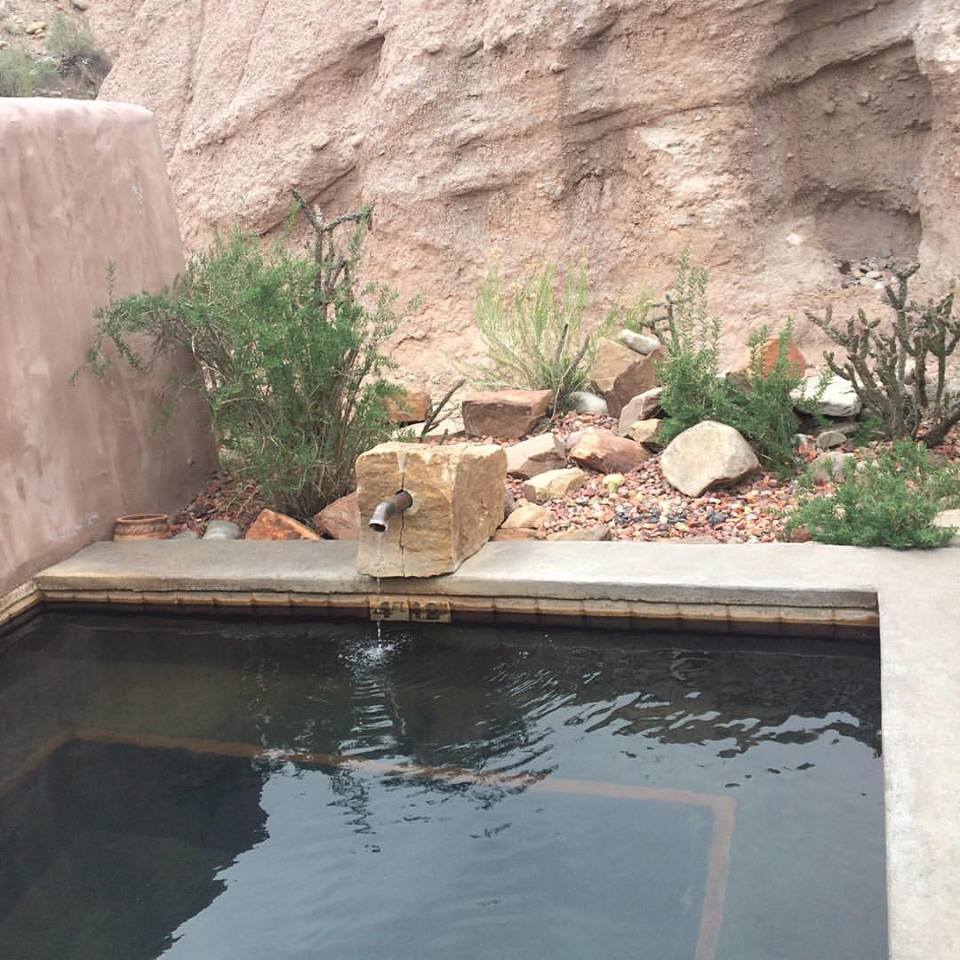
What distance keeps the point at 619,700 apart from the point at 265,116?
8.54 m

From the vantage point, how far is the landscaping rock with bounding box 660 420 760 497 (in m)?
6.08

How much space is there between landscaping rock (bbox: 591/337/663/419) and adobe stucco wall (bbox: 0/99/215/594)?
281 centimetres

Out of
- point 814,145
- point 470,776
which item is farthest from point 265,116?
point 470,776

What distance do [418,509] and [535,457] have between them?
187 cm

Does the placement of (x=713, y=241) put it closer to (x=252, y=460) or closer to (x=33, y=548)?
(x=252, y=460)

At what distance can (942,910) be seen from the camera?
242 centimetres

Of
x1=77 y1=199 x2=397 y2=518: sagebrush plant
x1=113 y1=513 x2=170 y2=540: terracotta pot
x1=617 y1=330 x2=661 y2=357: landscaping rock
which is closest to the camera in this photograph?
x1=77 y1=199 x2=397 y2=518: sagebrush plant

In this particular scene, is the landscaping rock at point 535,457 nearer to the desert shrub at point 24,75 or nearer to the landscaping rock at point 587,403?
the landscaping rock at point 587,403

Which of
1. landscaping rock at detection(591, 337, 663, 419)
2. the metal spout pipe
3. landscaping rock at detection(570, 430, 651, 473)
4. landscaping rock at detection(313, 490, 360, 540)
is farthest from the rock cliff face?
the metal spout pipe

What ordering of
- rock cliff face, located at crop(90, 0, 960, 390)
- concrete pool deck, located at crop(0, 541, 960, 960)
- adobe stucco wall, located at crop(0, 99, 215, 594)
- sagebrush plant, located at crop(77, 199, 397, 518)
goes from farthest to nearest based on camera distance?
rock cliff face, located at crop(90, 0, 960, 390) → sagebrush plant, located at crop(77, 199, 397, 518) → adobe stucco wall, located at crop(0, 99, 215, 594) → concrete pool deck, located at crop(0, 541, 960, 960)

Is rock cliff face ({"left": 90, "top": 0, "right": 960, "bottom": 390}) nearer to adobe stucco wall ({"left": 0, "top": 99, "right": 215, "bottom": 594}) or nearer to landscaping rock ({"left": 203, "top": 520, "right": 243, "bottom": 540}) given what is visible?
adobe stucco wall ({"left": 0, "top": 99, "right": 215, "bottom": 594})

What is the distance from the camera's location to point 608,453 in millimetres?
6684

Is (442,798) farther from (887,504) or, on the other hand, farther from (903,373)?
(903,373)

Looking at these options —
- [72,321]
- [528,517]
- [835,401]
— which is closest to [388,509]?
[528,517]
